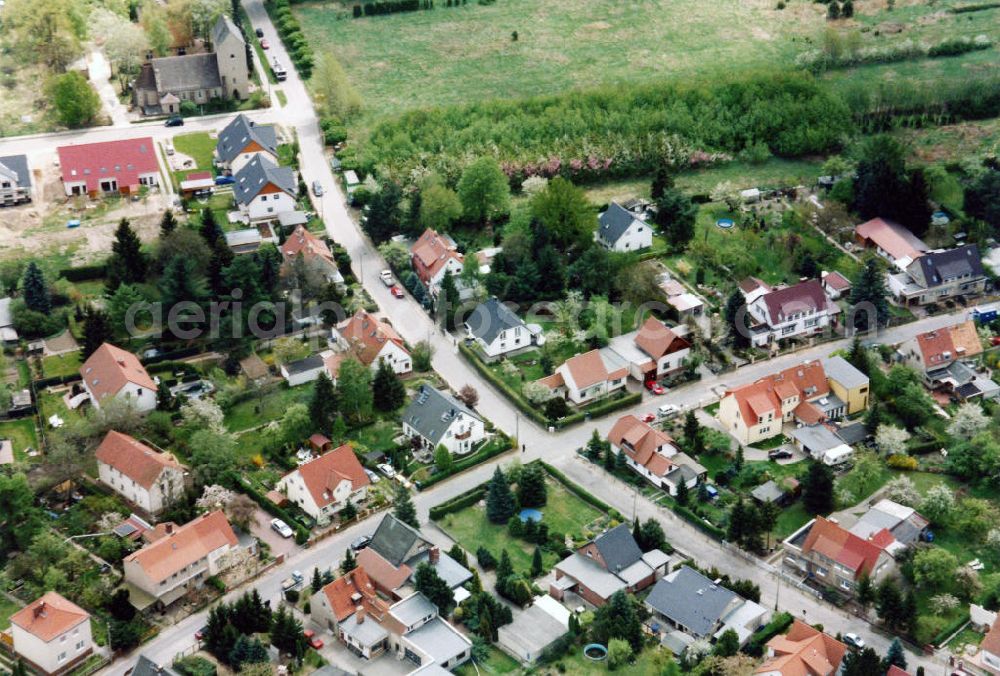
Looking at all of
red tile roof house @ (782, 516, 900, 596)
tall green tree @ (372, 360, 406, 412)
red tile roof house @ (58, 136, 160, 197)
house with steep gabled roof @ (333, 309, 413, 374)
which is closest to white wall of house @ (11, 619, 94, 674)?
tall green tree @ (372, 360, 406, 412)

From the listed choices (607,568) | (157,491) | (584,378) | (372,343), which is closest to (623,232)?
(584,378)

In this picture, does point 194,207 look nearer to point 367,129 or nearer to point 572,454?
point 367,129

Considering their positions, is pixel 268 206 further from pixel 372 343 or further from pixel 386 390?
pixel 386 390


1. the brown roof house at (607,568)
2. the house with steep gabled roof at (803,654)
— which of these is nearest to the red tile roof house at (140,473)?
the brown roof house at (607,568)

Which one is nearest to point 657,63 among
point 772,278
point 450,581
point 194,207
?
point 772,278

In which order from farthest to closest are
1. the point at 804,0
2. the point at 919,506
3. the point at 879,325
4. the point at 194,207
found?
the point at 804,0, the point at 194,207, the point at 879,325, the point at 919,506

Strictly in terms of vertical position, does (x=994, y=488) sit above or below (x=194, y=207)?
below

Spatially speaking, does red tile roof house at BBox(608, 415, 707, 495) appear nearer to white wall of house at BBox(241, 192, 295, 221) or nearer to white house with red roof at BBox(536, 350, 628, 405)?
white house with red roof at BBox(536, 350, 628, 405)

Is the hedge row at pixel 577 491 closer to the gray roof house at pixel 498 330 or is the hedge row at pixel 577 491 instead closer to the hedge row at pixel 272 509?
the gray roof house at pixel 498 330
